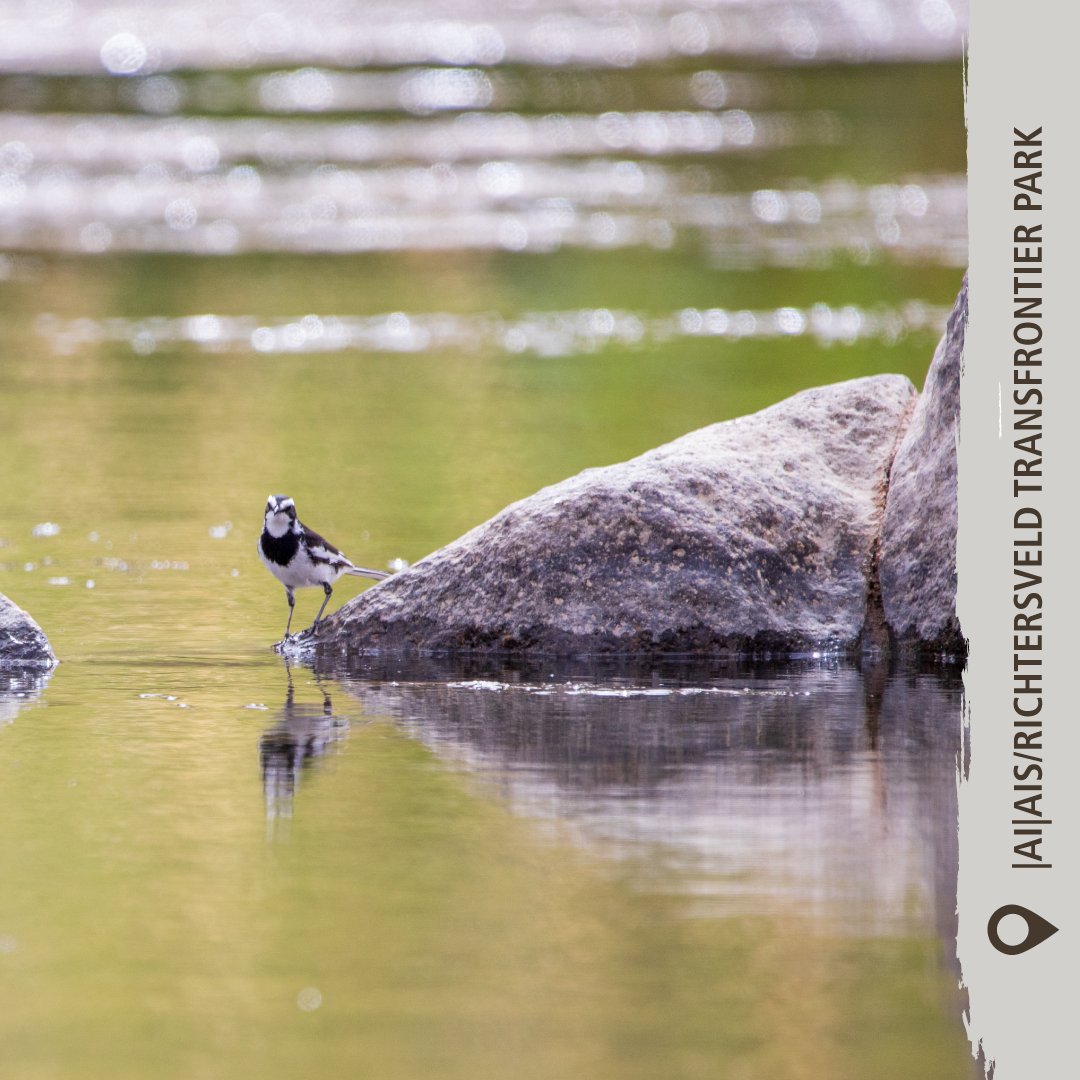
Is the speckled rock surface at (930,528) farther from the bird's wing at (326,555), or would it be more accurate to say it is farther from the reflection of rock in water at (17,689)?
the reflection of rock in water at (17,689)

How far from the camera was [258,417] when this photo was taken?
18.0 meters

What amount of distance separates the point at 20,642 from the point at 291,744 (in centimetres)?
184

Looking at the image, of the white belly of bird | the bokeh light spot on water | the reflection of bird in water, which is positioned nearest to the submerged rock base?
the white belly of bird

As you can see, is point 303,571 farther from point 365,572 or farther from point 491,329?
point 491,329

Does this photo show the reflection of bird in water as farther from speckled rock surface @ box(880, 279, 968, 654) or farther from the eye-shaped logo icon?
speckled rock surface @ box(880, 279, 968, 654)

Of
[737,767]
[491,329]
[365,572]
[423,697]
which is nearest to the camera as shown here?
[737,767]

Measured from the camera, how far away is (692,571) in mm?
10516

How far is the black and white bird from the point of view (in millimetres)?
10781

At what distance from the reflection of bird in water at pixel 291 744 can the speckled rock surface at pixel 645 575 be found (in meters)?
1.07

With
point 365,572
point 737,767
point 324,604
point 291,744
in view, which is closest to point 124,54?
point 365,572

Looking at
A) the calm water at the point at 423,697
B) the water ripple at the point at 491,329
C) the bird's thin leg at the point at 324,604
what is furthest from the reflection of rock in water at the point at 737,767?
the water ripple at the point at 491,329

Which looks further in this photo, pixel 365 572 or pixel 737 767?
pixel 365 572

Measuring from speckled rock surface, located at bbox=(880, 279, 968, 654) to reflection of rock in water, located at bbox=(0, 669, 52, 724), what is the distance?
3.81m

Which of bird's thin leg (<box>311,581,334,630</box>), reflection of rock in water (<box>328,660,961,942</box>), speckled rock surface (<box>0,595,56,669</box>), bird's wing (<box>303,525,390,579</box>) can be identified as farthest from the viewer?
bird's wing (<box>303,525,390,579</box>)
